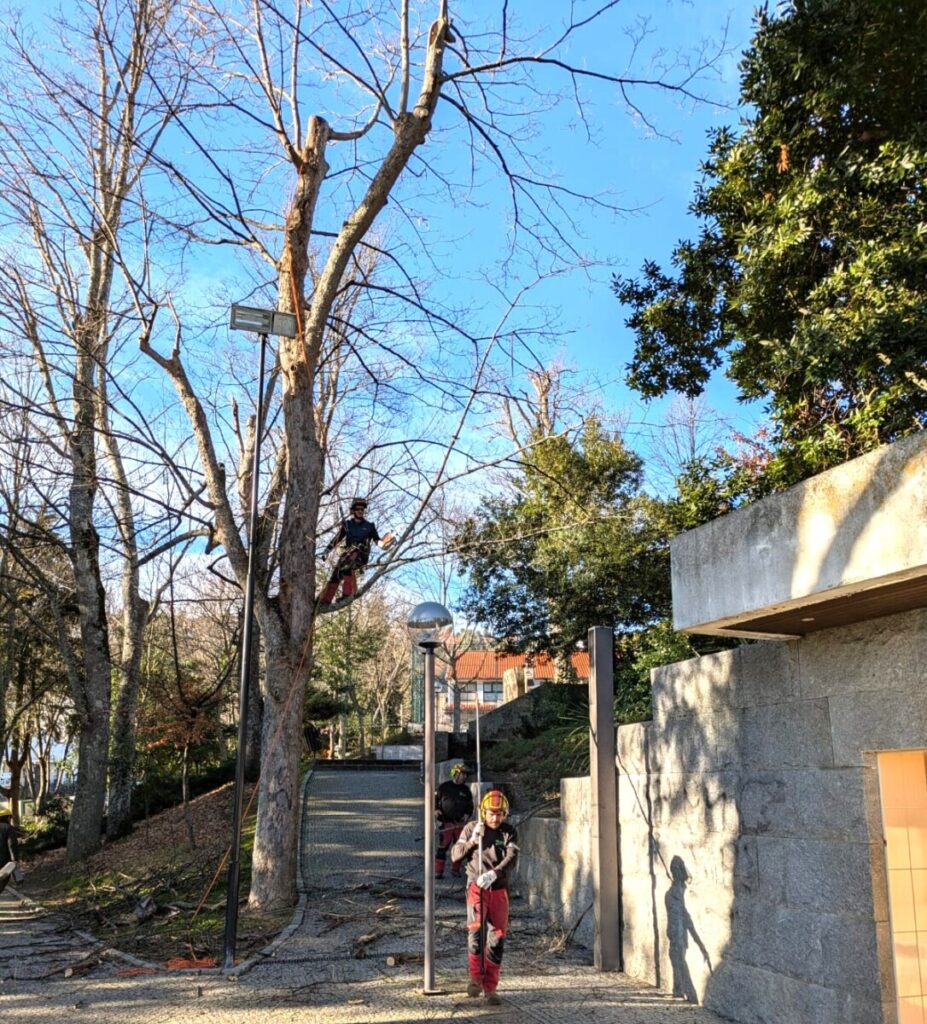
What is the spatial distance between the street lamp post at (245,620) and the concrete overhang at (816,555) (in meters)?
4.50

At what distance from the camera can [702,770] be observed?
21.7 feet

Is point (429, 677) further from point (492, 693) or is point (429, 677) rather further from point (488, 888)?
point (492, 693)

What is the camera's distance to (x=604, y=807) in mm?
7742

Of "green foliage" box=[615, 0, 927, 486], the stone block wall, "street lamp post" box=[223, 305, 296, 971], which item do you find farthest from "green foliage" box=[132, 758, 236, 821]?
"green foliage" box=[615, 0, 927, 486]

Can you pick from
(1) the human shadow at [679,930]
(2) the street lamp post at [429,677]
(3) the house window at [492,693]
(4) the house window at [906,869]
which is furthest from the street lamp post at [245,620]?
(3) the house window at [492,693]

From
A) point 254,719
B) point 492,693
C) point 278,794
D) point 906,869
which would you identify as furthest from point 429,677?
point 492,693

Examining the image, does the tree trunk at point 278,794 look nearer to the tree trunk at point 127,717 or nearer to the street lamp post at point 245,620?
the street lamp post at point 245,620

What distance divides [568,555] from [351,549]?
320 inches

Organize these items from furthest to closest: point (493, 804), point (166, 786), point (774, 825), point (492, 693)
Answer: point (492, 693) → point (166, 786) → point (493, 804) → point (774, 825)

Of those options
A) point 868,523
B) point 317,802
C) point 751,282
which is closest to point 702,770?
point 868,523

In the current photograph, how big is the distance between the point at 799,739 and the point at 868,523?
1926 millimetres

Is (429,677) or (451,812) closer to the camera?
(429,677)

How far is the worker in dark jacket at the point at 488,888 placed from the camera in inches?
262

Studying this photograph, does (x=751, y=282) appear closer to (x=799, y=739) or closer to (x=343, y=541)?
(x=799, y=739)
